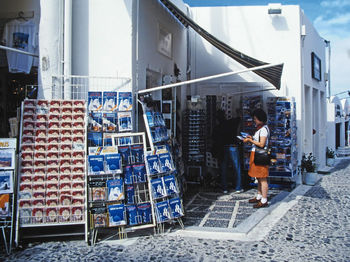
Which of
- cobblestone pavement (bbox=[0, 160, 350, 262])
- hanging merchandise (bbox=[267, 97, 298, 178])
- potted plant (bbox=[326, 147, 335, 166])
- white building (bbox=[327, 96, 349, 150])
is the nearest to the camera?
cobblestone pavement (bbox=[0, 160, 350, 262])

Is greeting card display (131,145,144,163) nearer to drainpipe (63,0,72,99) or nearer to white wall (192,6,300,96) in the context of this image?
drainpipe (63,0,72,99)

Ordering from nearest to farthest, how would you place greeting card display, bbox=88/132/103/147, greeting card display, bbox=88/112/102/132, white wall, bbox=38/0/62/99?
1. greeting card display, bbox=88/132/103/147
2. greeting card display, bbox=88/112/102/132
3. white wall, bbox=38/0/62/99

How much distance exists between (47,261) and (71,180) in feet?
3.58

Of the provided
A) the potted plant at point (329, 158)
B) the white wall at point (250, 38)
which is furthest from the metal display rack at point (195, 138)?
the potted plant at point (329, 158)

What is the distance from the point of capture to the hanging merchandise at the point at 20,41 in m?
6.28

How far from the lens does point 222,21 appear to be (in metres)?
9.62

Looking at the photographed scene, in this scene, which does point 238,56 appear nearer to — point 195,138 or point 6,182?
point 195,138

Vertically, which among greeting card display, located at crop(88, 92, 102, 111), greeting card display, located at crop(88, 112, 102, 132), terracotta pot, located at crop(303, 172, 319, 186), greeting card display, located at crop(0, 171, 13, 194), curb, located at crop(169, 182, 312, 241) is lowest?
curb, located at crop(169, 182, 312, 241)

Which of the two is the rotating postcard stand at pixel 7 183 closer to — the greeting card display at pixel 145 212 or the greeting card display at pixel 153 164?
the greeting card display at pixel 145 212

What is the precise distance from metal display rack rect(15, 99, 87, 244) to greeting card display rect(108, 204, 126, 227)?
0.36 m

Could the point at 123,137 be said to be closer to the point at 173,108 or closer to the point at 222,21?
the point at 173,108

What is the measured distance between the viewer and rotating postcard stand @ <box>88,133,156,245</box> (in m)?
4.70

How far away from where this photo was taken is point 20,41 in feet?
20.9

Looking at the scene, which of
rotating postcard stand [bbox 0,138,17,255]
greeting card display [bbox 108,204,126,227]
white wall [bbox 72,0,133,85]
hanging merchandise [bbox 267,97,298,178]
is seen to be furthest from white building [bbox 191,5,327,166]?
rotating postcard stand [bbox 0,138,17,255]
